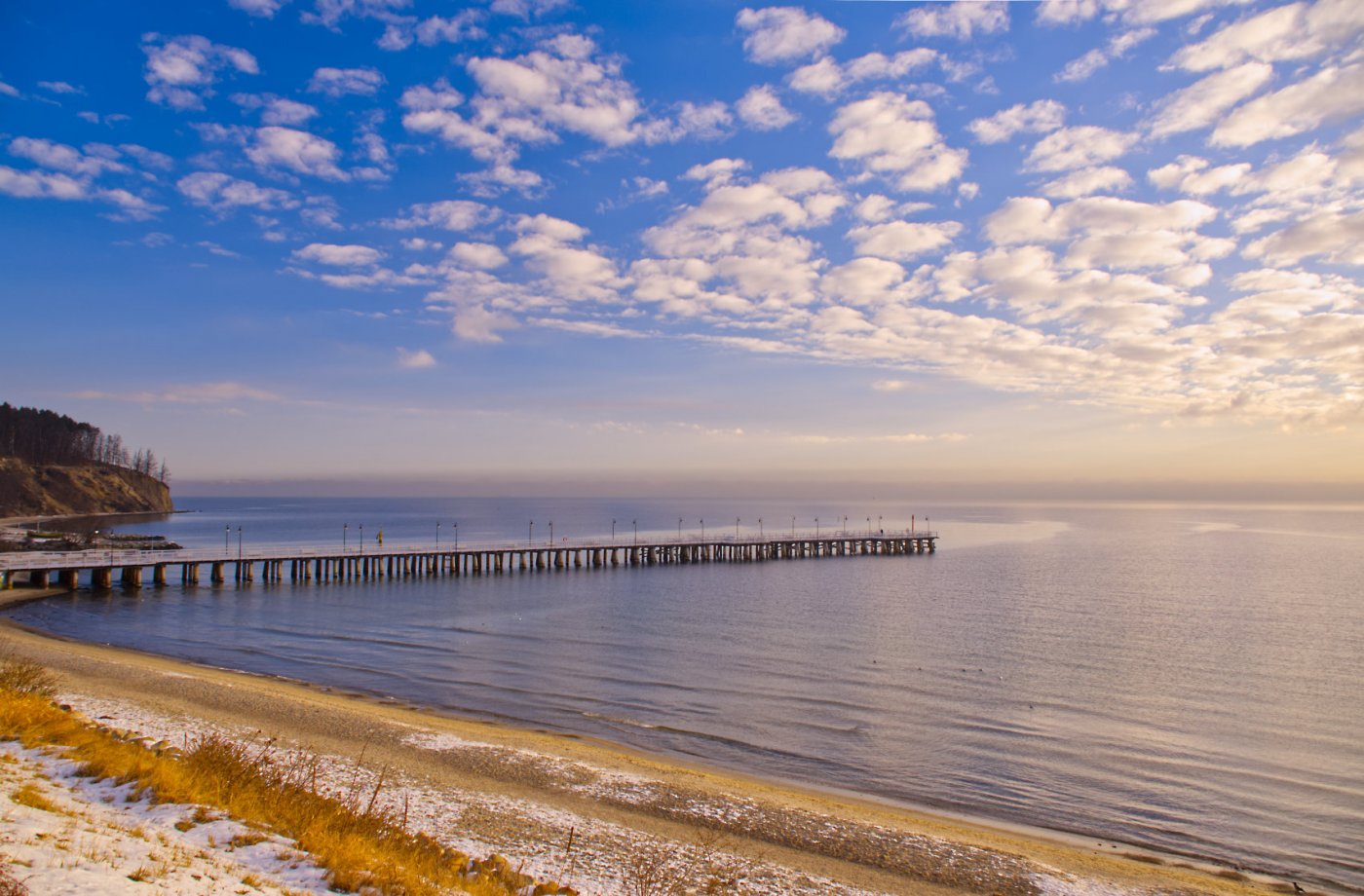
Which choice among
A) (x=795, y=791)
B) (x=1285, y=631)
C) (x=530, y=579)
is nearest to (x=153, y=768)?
(x=795, y=791)

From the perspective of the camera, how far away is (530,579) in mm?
71375

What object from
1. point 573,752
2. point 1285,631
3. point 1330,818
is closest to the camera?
point 1330,818

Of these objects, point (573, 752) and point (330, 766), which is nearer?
point (330, 766)

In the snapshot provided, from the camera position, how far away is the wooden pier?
56625 mm

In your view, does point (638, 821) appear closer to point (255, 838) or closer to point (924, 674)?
point (255, 838)

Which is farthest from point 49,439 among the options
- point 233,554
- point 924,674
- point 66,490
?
point 924,674

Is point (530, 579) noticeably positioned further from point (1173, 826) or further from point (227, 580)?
point (1173, 826)

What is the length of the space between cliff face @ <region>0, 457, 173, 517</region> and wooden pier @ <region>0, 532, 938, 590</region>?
9239 cm

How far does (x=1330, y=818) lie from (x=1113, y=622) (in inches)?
1227

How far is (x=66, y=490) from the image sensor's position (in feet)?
507

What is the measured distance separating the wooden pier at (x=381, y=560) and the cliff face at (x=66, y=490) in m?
92.4

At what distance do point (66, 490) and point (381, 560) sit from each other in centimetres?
12477

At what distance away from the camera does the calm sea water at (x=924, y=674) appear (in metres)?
20.5

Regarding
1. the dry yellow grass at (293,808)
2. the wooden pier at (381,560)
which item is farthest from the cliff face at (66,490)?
the dry yellow grass at (293,808)
